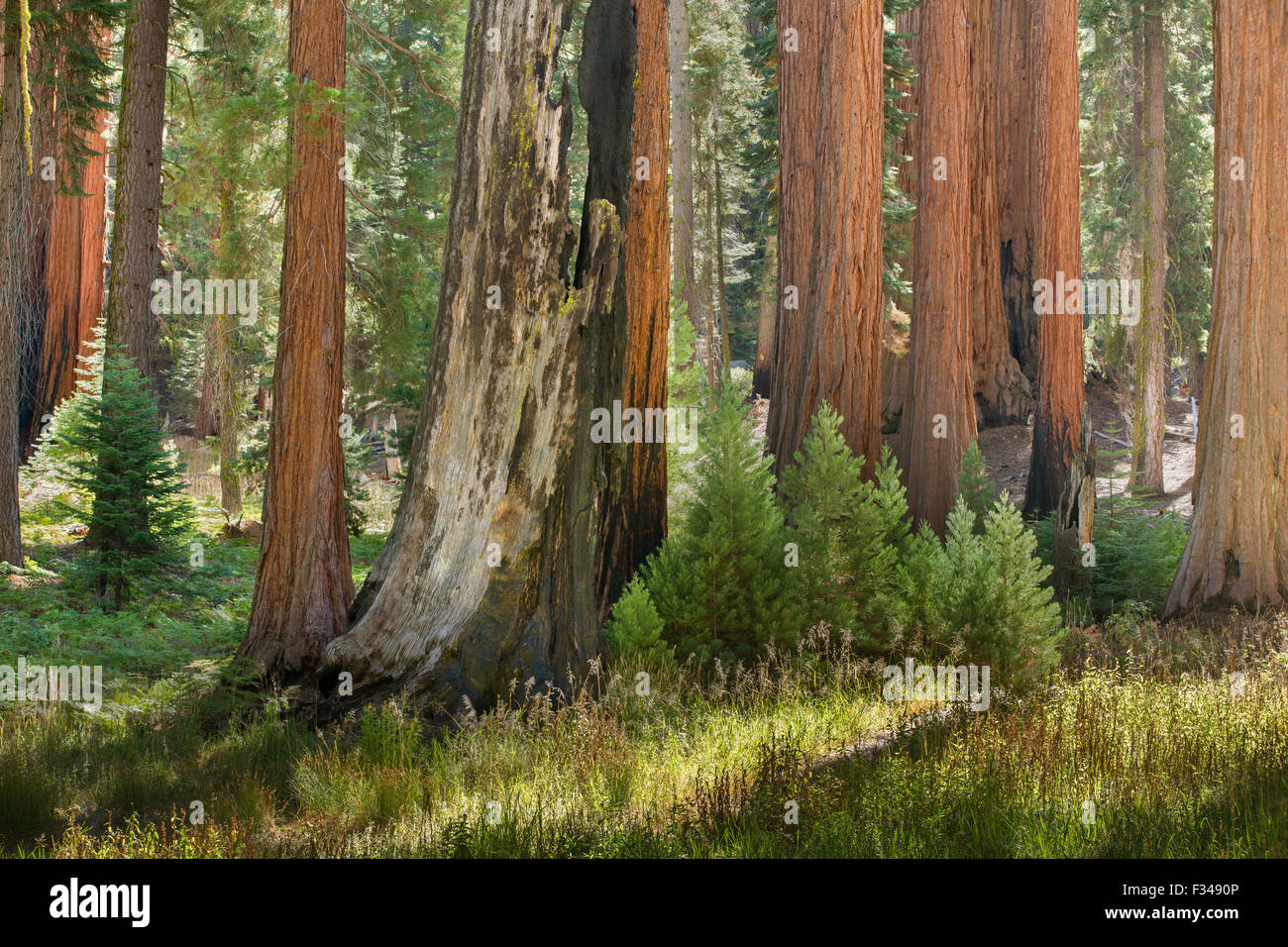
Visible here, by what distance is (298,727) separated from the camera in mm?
6984

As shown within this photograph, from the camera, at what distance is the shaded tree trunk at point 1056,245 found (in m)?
13.8

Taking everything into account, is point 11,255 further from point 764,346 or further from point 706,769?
point 764,346

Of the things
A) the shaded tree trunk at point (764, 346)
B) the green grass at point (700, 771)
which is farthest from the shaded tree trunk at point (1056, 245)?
the shaded tree trunk at point (764, 346)

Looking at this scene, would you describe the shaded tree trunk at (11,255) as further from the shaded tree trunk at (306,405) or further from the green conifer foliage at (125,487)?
the shaded tree trunk at (306,405)

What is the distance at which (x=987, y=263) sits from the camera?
1758 centimetres

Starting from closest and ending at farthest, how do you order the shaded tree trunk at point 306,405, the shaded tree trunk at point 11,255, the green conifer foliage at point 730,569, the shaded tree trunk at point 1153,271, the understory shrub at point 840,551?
the green conifer foliage at point 730,569, the understory shrub at point 840,551, the shaded tree trunk at point 306,405, the shaded tree trunk at point 11,255, the shaded tree trunk at point 1153,271

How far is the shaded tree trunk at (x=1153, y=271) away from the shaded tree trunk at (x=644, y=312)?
608 inches

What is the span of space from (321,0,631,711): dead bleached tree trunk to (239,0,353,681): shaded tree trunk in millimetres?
1833

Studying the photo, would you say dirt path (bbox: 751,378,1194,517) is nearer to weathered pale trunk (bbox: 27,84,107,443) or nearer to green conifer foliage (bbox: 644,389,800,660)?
green conifer foliage (bbox: 644,389,800,660)

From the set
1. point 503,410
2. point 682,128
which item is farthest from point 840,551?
point 682,128

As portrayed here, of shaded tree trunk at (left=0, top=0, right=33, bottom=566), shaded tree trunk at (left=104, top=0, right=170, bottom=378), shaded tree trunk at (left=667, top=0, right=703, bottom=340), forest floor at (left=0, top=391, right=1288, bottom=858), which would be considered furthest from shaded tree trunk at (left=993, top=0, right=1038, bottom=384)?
shaded tree trunk at (left=0, top=0, right=33, bottom=566)

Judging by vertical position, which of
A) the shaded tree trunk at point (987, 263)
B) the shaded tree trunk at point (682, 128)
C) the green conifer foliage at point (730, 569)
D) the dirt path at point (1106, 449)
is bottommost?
the green conifer foliage at point (730, 569)

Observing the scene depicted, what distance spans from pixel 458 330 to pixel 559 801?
3.53 meters
